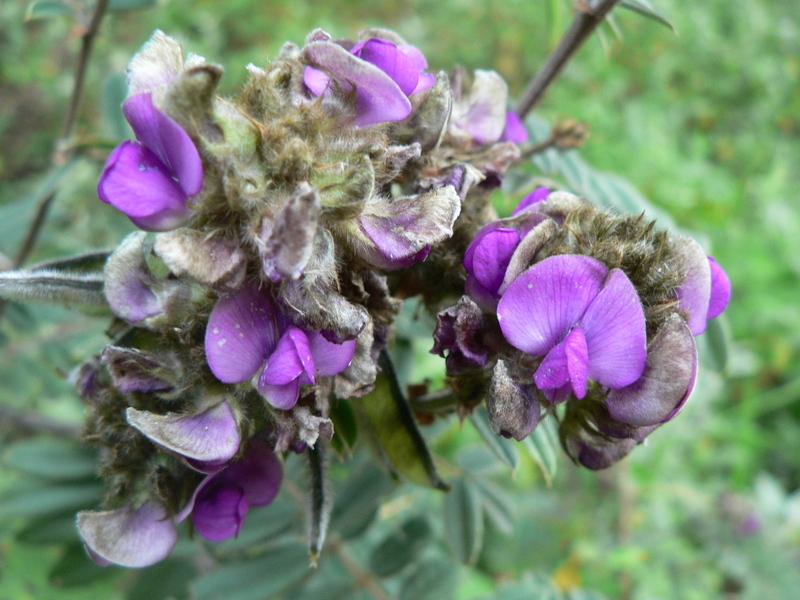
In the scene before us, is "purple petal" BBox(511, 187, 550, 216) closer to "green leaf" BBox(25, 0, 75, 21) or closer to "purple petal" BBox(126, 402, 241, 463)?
"purple petal" BBox(126, 402, 241, 463)

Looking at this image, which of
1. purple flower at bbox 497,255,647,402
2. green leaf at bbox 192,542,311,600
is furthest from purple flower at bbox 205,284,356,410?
green leaf at bbox 192,542,311,600

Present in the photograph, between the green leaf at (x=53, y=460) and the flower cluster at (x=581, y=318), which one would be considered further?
the green leaf at (x=53, y=460)

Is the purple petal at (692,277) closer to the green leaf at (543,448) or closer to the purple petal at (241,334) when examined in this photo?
the green leaf at (543,448)

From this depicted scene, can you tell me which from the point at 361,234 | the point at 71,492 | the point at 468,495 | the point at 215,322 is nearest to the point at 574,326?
the point at 361,234

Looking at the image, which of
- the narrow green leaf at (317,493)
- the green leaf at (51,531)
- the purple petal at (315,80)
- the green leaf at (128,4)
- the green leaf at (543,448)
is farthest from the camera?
the green leaf at (128,4)

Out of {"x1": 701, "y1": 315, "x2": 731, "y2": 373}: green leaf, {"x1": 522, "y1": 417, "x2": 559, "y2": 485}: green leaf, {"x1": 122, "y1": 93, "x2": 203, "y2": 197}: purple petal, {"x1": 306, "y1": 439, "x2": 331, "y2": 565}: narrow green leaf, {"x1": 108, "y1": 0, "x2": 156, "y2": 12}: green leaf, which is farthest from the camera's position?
{"x1": 108, "y1": 0, "x2": 156, "y2": 12}: green leaf

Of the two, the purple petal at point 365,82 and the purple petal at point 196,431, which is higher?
the purple petal at point 365,82

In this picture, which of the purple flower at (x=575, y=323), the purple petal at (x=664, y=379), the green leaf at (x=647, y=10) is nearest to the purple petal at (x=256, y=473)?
the purple flower at (x=575, y=323)
